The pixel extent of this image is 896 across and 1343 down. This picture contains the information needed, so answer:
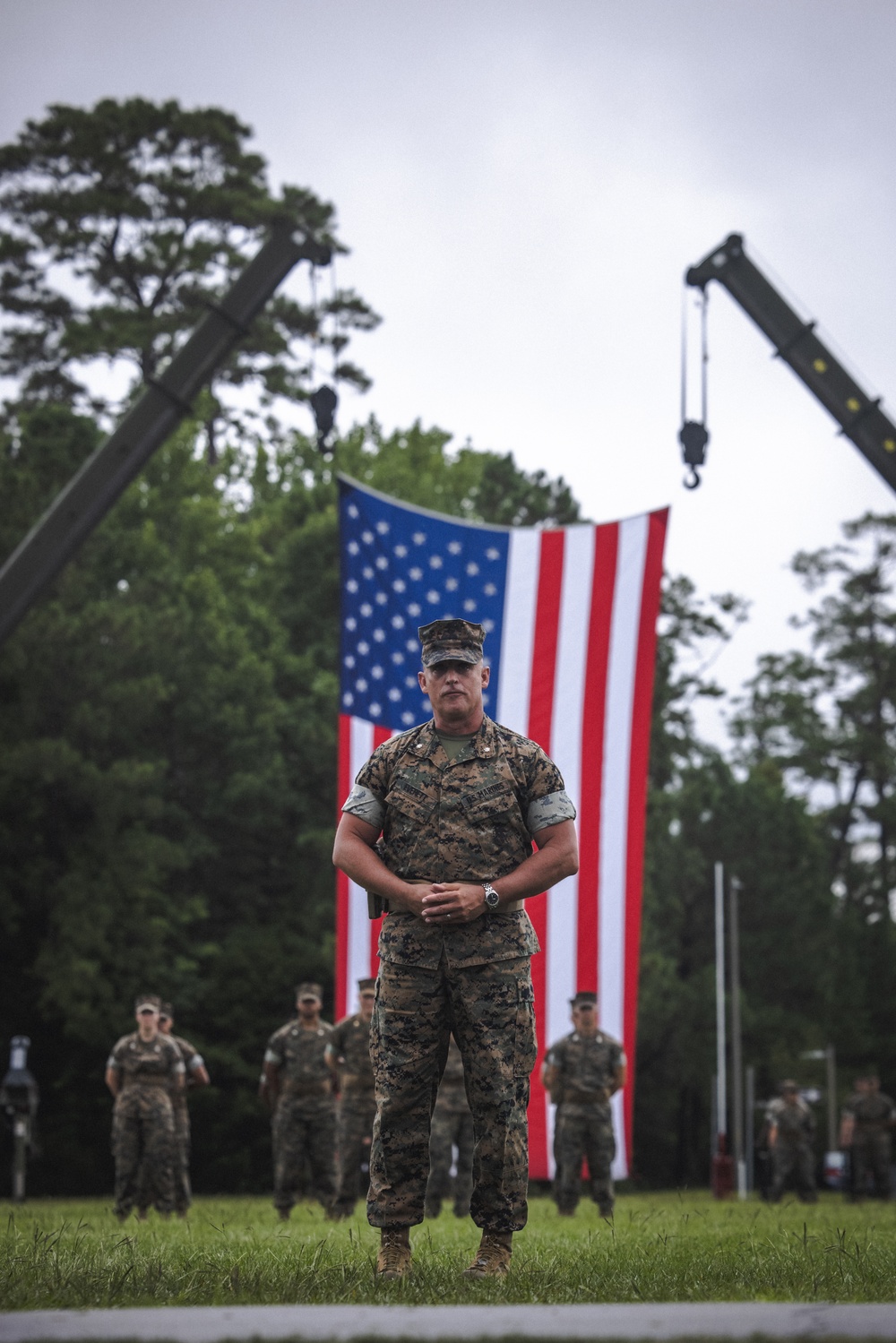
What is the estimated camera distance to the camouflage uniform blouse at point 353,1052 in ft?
48.2

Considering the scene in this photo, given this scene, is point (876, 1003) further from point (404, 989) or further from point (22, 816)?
point (404, 989)

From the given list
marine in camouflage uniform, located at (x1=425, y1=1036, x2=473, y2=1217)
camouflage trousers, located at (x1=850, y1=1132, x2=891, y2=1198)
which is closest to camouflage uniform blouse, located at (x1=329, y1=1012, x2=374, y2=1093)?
marine in camouflage uniform, located at (x1=425, y1=1036, x2=473, y2=1217)

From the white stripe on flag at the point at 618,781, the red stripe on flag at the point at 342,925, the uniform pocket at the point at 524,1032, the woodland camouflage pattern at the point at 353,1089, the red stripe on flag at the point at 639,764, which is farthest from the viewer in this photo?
the red stripe on flag at the point at 639,764

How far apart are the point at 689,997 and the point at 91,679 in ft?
64.9

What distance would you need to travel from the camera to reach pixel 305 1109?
1499cm

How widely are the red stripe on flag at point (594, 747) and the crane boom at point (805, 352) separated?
10.2 ft

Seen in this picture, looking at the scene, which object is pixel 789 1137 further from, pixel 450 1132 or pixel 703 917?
pixel 703 917

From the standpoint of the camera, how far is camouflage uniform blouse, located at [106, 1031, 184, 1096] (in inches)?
565

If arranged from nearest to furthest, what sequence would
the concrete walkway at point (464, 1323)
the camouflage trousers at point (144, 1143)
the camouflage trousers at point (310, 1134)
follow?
the concrete walkway at point (464, 1323)
the camouflage trousers at point (144, 1143)
the camouflage trousers at point (310, 1134)

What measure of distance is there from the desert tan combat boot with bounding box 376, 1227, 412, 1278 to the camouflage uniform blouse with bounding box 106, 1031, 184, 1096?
9027 mm

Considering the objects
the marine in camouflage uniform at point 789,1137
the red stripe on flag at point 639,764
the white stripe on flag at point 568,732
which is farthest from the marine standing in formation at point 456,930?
the marine in camouflage uniform at point 789,1137

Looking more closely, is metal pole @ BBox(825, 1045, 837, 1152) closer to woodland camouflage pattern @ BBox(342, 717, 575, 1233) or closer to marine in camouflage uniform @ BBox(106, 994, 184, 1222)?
marine in camouflage uniform @ BBox(106, 994, 184, 1222)

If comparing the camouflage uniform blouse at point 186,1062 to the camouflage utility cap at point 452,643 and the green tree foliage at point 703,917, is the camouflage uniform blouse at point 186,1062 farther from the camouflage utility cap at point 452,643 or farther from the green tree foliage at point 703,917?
the green tree foliage at point 703,917

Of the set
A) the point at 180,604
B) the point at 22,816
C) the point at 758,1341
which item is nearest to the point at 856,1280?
the point at 758,1341
